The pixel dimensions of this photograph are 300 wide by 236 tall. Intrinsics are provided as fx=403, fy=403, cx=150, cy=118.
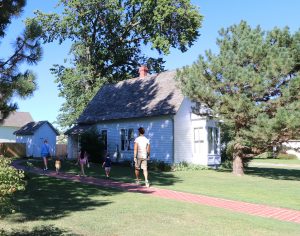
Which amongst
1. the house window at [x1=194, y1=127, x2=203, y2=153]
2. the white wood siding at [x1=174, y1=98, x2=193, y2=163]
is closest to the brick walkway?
the white wood siding at [x1=174, y1=98, x2=193, y2=163]

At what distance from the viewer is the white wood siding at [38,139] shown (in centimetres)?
4391

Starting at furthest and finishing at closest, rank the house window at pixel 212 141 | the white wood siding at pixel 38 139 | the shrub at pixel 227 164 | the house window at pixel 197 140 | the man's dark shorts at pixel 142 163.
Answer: the white wood siding at pixel 38 139, the shrub at pixel 227 164, the house window at pixel 212 141, the house window at pixel 197 140, the man's dark shorts at pixel 142 163

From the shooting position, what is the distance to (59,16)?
4169 cm

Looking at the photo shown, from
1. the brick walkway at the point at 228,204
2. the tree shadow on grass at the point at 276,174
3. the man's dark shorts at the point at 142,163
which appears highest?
the man's dark shorts at the point at 142,163

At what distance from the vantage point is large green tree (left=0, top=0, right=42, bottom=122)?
9.46m

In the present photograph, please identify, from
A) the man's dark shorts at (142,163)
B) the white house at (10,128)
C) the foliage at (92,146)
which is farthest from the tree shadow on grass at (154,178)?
the white house at (10,128)

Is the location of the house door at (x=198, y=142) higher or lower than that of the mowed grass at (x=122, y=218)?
higher

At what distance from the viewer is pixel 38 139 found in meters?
44.4

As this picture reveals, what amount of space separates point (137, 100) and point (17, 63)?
22.0m

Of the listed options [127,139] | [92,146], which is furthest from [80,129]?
[127,139]

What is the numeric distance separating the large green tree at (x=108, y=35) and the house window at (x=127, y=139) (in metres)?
11.3

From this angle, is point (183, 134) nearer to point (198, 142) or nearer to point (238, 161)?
point (198, 142)

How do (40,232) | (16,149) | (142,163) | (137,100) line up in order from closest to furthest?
(40,232) < (142,163) < (137,100) < (16,149)

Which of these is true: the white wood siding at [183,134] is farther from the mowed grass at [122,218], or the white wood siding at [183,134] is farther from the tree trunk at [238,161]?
the mowed grass at [122,218]
